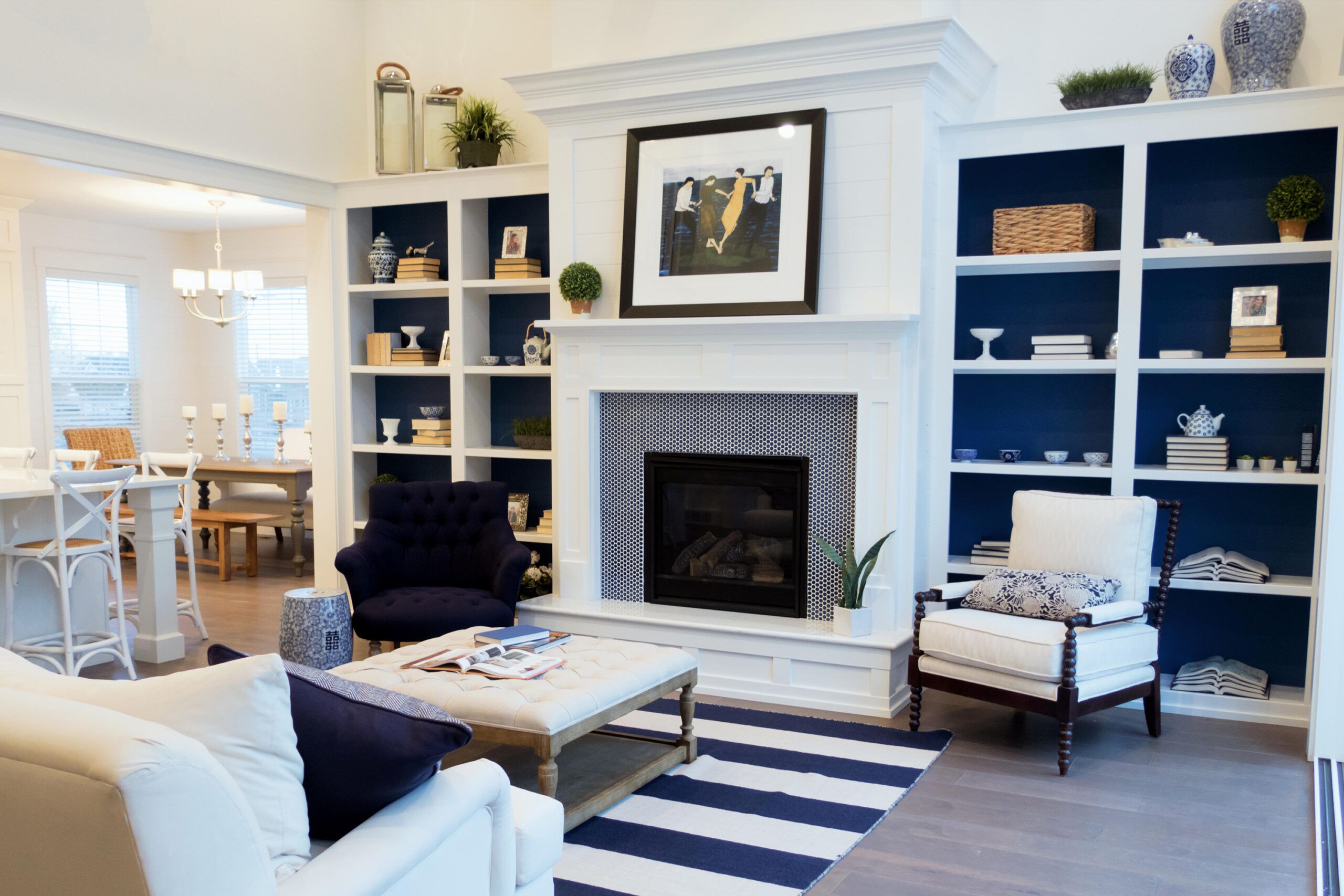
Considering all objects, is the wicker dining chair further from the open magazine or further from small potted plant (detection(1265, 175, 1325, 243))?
small potted plant (detection(1265, 175, 1325, 243))

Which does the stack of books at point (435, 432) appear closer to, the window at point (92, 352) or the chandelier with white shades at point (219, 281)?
the chandelier with white shades at point (219, 281)

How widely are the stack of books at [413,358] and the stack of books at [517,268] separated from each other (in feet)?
2.29

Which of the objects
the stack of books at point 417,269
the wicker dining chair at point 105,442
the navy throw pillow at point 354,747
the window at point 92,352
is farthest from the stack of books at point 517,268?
the window at point 92,352

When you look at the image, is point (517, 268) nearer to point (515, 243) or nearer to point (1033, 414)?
point (515, 243)

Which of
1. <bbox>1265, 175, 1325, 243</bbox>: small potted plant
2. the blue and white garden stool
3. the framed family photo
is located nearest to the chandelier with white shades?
the framed family photo

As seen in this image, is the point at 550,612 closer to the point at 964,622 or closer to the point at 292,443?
the point at 964,622

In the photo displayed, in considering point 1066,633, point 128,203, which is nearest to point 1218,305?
point 1066,633

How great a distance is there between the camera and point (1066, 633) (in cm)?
362

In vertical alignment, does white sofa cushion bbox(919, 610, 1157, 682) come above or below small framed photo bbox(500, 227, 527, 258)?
below

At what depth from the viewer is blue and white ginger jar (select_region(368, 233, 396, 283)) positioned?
234 inches

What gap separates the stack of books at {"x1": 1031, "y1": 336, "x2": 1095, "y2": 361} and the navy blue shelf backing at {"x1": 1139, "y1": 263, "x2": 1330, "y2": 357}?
0.22 metres

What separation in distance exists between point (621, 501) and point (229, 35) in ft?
10.2

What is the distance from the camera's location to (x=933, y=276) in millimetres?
4602

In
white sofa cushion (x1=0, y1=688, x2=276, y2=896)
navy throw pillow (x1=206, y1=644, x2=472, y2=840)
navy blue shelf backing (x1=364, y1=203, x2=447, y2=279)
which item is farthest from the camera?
navy blue shelf backing (x1=364, y1=203, x2=447, y2=279)
